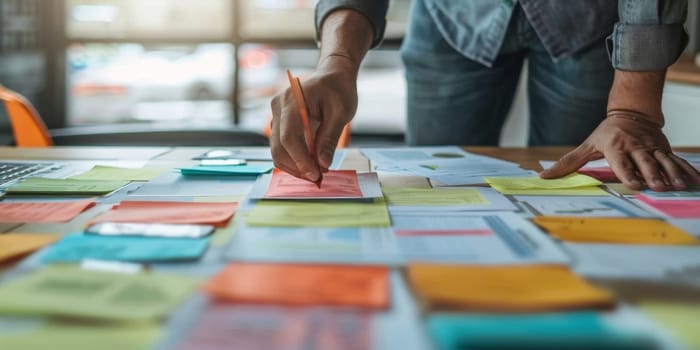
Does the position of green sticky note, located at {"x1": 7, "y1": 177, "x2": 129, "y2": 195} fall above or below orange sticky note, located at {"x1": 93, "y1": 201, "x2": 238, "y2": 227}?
below

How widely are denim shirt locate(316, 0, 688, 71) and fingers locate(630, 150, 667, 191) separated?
203 mm

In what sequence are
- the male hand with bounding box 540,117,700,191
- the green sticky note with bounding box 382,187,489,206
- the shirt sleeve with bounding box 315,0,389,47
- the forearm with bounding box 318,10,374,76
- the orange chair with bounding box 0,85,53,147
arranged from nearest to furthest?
the green sticky note with bounding box 382,187,489,206 → the male hand with bounding box 540,117,700,191 → the forearm with bounding box 318,10,374,76 → the shirt sleeve with bounding box 315,0,389,47 → the orange chair with bounding box 0,85,53,147

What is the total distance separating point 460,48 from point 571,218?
0.79 m

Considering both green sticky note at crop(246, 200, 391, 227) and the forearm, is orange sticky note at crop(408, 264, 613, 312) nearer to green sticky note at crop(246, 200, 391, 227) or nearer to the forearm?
green sticky note at crop(246, 200, 391, 227)

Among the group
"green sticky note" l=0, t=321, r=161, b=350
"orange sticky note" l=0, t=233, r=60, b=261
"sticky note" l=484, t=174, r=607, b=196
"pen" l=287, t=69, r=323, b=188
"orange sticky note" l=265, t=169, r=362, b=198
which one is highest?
"pen" l=287, t=69, r=323, b=188

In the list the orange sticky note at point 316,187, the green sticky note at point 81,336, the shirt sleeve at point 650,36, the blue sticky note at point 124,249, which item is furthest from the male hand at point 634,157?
the green sticky note at point 81,336

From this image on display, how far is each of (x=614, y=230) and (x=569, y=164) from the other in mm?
328

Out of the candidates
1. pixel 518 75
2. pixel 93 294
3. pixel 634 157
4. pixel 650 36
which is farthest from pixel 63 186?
pixel 518 75

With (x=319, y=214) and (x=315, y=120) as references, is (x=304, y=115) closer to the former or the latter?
(x=315, y=120)

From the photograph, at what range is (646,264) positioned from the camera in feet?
2.07

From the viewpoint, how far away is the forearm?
1.10 meters

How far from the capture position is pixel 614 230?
2.42 feet

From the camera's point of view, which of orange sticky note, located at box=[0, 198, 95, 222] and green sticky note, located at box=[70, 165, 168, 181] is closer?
orange sticky note, located at box=[0, 198, 95, 222]

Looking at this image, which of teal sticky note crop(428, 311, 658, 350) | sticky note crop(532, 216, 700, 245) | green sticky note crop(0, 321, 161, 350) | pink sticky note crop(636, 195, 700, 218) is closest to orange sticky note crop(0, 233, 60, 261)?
green sticky note crop(0, 321, 161, 350)
